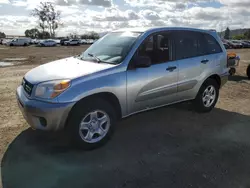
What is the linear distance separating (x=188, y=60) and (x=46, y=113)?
2.84 metres

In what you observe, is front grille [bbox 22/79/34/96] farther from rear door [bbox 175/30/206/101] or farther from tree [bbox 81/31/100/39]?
tree [bbox 81/31/100/39]

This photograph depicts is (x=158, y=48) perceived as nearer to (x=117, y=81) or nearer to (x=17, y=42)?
(x=117, y=81)

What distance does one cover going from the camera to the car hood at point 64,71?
11.7 ft

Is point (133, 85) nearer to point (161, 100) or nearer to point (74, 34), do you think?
point (161, 100)

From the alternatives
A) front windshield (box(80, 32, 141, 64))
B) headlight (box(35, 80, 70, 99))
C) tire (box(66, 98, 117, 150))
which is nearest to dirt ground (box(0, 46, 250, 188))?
tire (box(66, 98, 117, 150))

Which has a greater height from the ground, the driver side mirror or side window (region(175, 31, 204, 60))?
side window (region(175, 31, 204, 60))

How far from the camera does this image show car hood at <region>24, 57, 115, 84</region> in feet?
11.7

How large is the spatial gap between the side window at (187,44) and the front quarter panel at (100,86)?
4.65 feet

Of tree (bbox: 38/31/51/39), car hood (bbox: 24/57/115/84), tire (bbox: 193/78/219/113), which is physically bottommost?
tire (bbox: 193/78/219/113)

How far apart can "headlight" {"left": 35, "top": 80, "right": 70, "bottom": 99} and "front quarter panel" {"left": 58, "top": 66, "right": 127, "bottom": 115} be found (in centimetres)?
7

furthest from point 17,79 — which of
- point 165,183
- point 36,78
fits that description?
point 165,183

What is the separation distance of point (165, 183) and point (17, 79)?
7524mm

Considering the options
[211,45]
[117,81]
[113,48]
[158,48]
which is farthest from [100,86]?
[211,45]

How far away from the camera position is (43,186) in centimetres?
294
